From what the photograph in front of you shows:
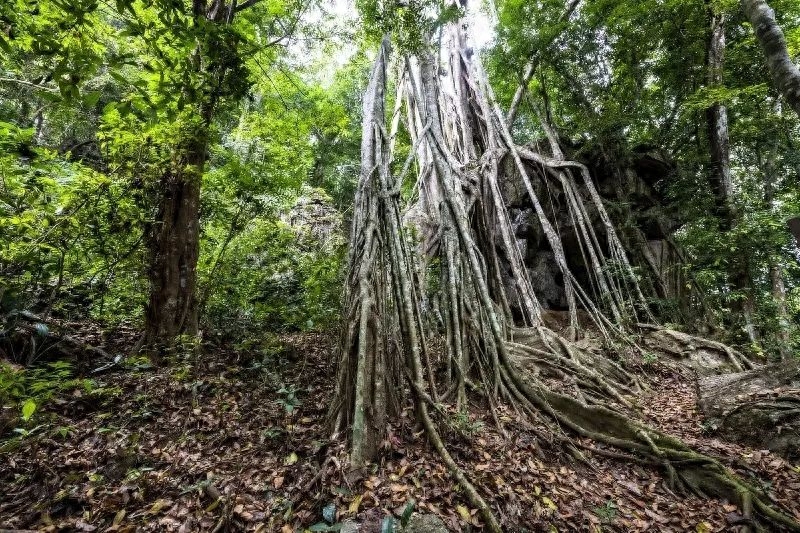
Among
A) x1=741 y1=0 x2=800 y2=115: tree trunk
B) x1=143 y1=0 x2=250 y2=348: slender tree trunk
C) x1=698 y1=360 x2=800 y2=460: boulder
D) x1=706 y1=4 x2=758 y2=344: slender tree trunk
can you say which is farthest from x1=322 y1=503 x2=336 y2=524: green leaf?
x1=706 y1=4 x2=758 y2=344: slender tree trunk

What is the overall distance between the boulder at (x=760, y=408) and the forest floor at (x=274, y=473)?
0.19 m

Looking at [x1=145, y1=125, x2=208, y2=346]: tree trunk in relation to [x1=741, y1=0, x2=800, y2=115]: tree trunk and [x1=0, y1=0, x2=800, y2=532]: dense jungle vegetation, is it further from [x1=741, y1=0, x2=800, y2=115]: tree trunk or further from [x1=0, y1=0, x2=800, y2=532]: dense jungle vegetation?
[x1=741, y1=0, x2=800, y2=115]: tree trunk

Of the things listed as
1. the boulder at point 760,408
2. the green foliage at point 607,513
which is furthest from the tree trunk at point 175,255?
the boulder at point 760,408

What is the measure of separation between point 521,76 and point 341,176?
536cm

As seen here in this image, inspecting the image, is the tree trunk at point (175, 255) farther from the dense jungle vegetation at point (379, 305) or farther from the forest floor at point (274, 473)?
the forest floor at point (274, 473)

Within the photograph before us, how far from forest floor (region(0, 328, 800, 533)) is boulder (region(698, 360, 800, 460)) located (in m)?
0.19

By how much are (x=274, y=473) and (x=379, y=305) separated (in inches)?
59.5

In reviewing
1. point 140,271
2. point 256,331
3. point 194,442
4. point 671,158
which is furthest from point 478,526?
point 671,158

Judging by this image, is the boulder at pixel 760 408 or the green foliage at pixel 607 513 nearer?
the green foliage at pixel 607 513

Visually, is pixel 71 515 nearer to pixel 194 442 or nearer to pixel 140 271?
pixel 194 442

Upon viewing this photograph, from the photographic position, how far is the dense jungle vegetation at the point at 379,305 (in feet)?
8.27

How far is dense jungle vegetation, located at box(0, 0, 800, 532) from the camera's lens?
252 cm

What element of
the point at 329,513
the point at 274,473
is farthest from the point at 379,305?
the point at 329,513

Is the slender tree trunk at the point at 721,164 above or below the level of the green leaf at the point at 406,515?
above
